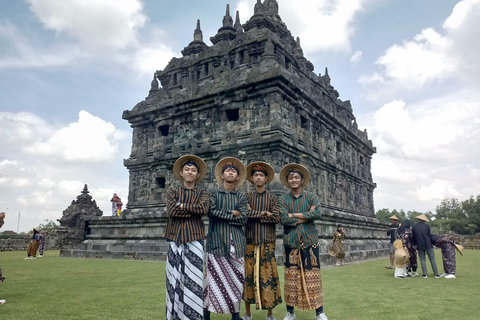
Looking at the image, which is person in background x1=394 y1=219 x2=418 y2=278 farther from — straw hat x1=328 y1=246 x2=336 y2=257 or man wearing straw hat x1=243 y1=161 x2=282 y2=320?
man wearing straw hat x1=243 y1=161 x2=282 y2=320

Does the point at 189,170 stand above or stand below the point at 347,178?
below

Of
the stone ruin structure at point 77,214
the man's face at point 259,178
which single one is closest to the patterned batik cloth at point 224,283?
the man's face at point 259,178

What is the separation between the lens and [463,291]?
6.69m

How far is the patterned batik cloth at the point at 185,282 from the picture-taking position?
400cm

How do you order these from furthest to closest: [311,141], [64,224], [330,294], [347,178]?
[64,224] < [347,178] < [311,141] < [330,294]

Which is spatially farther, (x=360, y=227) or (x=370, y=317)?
(x=360, y=227)

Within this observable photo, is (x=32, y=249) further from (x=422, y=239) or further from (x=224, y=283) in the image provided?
(x=422, y=239)

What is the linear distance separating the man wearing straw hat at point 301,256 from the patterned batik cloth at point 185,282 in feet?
4.11

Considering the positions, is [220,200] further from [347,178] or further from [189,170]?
[347,178]

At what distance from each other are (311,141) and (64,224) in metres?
20.3

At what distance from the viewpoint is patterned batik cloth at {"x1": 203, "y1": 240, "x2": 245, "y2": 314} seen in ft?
13.7

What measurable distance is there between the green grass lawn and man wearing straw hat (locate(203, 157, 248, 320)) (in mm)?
786

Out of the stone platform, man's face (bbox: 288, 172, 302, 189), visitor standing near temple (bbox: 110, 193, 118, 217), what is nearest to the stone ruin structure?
visitor standing near temple (bbox: 110, 193, 118, 217)

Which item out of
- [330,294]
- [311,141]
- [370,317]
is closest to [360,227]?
[311,141]
